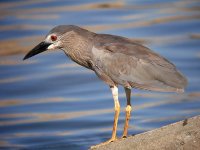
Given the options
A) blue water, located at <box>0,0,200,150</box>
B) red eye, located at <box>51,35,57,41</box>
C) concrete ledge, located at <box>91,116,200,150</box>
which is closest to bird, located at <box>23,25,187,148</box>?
red eye, located at <box>51,35,57,41</box>

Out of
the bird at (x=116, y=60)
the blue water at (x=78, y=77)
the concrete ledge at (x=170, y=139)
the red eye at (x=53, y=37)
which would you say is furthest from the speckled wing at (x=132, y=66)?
the blue water at (x=78, y=77)

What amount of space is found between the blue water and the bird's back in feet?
10.5

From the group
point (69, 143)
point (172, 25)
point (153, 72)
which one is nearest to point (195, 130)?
Answer: point (153, 72)

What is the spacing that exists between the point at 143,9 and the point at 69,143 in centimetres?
657

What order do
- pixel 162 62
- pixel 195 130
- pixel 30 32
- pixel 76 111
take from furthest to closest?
pixel 30 32 < pixel 76 111 < pixel 162 62 < pixel 195 130

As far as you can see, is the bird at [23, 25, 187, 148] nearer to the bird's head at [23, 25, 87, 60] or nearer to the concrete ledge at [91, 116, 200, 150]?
the bird's head at [23, 25, 87, 60]

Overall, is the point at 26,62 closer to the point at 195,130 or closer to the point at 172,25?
the point at 172,25

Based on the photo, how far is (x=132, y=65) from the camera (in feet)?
27.9

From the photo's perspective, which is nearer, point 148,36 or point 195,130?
point 195,130

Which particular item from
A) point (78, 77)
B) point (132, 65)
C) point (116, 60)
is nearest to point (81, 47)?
point (116, 60)

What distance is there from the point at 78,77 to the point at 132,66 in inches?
235

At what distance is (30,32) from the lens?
54.7 ft

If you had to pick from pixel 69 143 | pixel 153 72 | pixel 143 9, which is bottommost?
pixel 69 143

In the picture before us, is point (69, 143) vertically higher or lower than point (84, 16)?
lower
